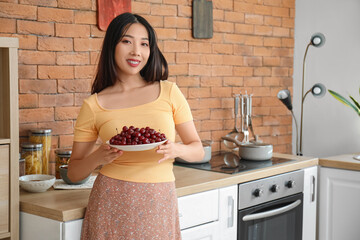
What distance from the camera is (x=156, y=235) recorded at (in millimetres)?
1913

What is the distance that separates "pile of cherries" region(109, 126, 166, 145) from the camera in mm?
1740

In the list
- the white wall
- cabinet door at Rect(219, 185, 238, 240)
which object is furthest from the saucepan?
the white wall

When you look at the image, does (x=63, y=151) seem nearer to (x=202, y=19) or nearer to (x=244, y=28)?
(x=202, y=19)

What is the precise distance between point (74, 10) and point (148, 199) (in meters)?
1.23

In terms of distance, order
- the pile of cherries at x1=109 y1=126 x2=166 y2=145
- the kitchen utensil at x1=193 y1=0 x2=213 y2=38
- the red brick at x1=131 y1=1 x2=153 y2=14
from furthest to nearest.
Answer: the kitchen utensil at x1=193 y1=0 x2=213 y2=38 → the red brick at x1=131 y1=1 x2=153 y2=14 → the pile of cherries at x1=109 y1=126 x2=166 y2=145

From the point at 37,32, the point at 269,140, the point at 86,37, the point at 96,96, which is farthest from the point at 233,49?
the point at 96,96

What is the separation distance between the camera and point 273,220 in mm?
2895

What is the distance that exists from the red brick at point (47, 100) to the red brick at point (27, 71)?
11 cm

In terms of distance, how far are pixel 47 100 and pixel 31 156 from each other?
34 centimetres

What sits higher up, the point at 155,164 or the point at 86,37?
the point at 86,37

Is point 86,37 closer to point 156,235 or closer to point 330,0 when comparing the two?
point 156,235

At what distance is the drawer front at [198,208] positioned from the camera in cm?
233

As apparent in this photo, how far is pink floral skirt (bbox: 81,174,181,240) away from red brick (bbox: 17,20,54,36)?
0.98m

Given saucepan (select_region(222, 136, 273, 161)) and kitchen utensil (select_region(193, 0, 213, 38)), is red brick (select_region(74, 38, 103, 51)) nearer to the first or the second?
kitchen utensil (select_region(193, 0, 213, 38))
